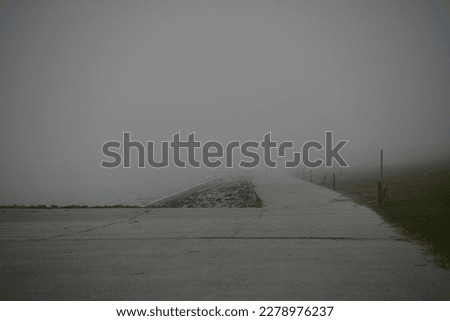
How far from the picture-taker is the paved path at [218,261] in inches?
213

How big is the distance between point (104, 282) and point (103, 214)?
8941 mm

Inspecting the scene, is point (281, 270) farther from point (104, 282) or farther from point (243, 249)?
point (104, 282)

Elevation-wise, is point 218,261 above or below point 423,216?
below

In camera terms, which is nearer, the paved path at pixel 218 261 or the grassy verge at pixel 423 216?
the paved path at pixel 218 261

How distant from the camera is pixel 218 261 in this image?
6.96 meters

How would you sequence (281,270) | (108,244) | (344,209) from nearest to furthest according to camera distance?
(281,270), (108,244), (344,209)

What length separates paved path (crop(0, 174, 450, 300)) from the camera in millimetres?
5414

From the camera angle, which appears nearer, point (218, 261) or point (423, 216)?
point (218, 261)

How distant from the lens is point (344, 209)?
1384cm

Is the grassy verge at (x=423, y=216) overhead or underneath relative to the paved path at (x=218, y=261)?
overhead
